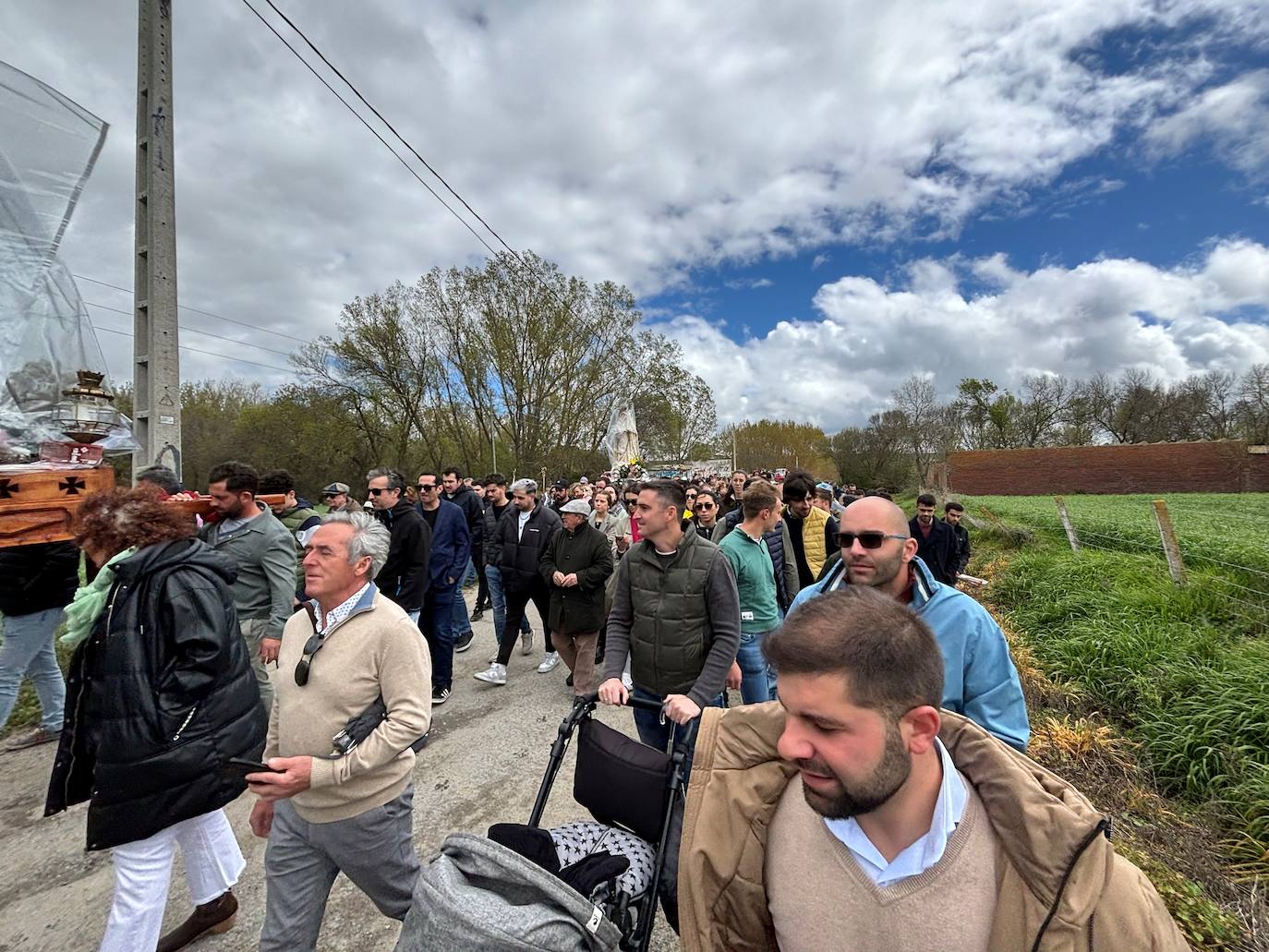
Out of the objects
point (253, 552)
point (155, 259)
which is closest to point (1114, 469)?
point (253, 552)

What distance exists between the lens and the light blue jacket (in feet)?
5.37

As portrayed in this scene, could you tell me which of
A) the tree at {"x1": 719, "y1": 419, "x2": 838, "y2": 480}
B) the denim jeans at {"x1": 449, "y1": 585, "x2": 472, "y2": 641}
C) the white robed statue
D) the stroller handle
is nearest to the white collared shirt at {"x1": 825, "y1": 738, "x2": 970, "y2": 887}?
the stroller handle

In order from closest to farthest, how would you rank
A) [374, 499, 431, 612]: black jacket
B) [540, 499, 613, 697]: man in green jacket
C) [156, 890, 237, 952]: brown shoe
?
[156, 890, 237, 952]: brown shoe → [374, 499, 431, 612]: black jacket → [540, 499, 613, 697]: man in green jacket

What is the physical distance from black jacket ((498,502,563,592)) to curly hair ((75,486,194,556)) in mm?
3234

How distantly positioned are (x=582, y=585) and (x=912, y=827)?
11.8ft

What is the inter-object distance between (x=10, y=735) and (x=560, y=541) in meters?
4.52

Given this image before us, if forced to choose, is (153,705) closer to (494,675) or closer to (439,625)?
(439,625)

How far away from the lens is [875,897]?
111 centimetres

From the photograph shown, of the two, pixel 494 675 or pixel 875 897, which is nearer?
pixel 875 897

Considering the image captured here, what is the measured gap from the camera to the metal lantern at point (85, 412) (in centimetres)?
275

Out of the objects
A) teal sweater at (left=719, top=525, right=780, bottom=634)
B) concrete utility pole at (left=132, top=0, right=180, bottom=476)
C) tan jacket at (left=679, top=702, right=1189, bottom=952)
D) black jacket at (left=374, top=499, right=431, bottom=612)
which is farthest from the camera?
concrete utility pole at (left=132, top=0, right=180, bottom=476)

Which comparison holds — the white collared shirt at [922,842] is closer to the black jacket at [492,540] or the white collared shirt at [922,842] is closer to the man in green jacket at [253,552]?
the man in green jacket at [253,552]

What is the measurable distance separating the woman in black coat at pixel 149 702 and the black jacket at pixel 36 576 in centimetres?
202

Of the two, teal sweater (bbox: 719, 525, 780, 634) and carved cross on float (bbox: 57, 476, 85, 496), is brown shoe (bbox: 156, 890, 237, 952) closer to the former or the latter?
carved cross on float (bbox: 57, 476, 85, 496)
